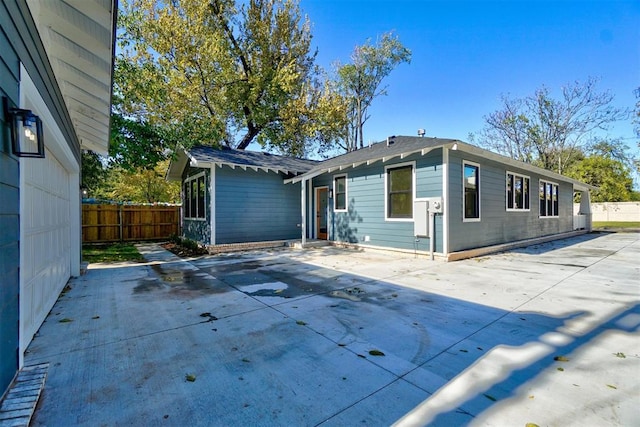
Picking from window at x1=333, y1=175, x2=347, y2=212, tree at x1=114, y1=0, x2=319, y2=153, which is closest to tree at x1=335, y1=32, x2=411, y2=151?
tree at x1=114, y1=0, x2=319, y2=153

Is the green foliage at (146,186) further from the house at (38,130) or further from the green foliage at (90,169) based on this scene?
the house at (38,130)

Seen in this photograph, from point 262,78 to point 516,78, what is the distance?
1594cm

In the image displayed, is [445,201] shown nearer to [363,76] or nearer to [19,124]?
[19,124]

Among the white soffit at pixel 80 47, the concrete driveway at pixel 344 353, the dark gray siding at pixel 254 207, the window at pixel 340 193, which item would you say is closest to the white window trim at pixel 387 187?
the window at pixel 340 193

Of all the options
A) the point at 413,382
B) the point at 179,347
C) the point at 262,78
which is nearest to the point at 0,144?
the point at 179,347

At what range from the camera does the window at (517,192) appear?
9836 mm

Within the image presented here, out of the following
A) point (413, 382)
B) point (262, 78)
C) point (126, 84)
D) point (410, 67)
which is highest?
point (410, 67)

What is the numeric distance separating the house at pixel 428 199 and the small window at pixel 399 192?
28 mm

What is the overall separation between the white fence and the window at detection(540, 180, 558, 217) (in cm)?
1763

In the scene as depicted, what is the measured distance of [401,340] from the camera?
2.86m

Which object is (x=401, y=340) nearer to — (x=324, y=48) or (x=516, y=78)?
(x=324, y=48)

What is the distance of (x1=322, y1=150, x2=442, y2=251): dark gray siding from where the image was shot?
7.57 m

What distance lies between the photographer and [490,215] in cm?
887

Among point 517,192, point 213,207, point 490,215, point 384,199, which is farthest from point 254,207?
point 517,192
